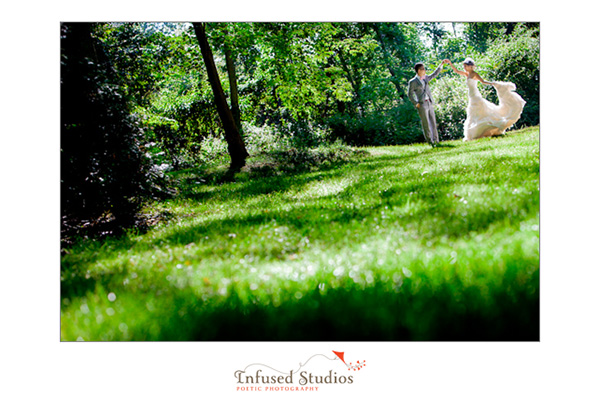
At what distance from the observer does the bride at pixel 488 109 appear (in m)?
4.31

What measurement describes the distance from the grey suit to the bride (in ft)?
1.49

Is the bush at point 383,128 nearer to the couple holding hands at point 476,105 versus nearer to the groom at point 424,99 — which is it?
the groom at point 424,99

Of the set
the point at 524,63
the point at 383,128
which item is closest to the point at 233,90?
the point at 383,128

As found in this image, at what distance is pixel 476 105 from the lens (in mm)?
4754

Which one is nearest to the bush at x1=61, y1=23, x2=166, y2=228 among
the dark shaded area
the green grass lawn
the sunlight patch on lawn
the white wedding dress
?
the green grass lawn

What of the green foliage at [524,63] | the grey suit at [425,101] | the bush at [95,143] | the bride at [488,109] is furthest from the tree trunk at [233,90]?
the green foliage at [524,63]

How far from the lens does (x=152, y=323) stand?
265cm

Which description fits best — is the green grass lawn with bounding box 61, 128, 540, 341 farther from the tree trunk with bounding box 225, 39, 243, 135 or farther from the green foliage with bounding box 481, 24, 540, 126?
the tree trunk with bounding box 225, 39, 243, 135

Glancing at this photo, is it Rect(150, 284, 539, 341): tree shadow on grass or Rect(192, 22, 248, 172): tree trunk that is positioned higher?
Rect(192, 22, 248, 172): tree trunk

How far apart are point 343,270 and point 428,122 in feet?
14.8

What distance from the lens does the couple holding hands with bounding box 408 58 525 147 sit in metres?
4.39

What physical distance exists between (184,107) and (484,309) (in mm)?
8959
